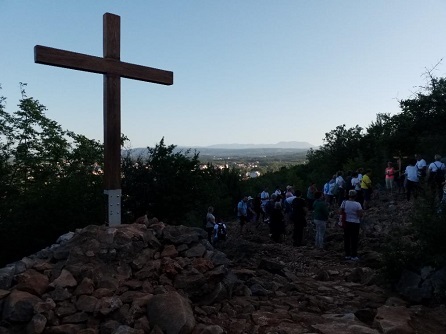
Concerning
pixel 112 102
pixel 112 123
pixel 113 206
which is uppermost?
pixel 112 102

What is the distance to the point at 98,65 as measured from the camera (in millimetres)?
5594

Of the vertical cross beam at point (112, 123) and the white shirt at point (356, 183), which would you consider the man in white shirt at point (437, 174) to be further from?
the vertical cross beam at point (112, 123)

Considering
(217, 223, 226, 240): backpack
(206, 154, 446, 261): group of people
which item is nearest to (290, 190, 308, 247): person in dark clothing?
(206, 154, 446, 261): group of people

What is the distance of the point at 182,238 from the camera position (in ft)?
17.8

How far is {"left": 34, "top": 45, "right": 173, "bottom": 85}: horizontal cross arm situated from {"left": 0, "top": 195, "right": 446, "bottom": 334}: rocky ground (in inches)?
90.0

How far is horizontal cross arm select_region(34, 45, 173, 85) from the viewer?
5.11 metres

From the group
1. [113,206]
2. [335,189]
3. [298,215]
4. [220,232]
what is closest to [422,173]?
[335,189]

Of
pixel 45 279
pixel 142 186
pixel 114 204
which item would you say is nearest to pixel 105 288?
pixel 45 279

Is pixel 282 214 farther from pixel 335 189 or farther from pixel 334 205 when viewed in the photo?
pixel 334 205

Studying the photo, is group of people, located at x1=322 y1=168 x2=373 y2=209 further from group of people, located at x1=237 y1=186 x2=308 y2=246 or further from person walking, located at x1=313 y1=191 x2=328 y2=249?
person walking, located at x1=313 y1=191 x2=328 y2=249

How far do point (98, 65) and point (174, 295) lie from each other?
11.3 ft

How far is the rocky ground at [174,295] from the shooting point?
389 centimetres

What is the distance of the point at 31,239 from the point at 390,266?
1137 centimetres

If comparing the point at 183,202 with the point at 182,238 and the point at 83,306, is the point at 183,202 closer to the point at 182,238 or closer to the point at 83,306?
the point at 182,238
